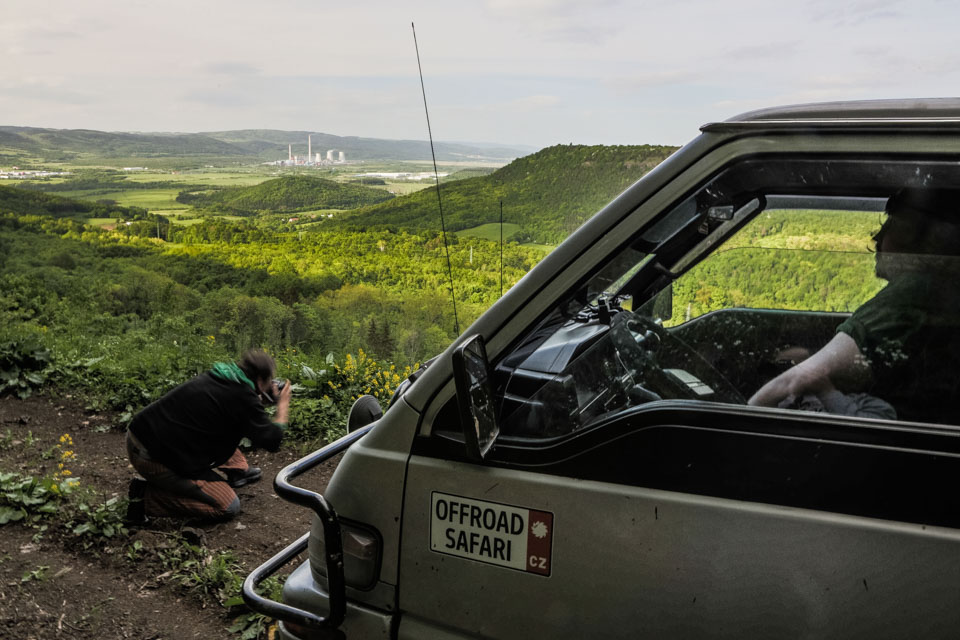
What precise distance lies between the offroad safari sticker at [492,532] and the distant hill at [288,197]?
6969 millimetres

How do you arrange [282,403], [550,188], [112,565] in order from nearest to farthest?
[112,565] < [550,188] < [282,403]

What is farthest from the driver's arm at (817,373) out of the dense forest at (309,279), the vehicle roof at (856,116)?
the vehicle roof at (856,116)

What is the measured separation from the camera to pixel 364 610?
74.7 inches

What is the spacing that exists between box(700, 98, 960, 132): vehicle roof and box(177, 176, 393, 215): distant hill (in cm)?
701

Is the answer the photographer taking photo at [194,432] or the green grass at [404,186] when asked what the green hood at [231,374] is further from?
the green grass at [404,186]

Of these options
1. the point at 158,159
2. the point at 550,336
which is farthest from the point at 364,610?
the point at 158,159

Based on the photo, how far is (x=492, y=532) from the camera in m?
1.71

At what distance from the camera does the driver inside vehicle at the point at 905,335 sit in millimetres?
1485

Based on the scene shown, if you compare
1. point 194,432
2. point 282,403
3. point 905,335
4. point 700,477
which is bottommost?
point 194,432

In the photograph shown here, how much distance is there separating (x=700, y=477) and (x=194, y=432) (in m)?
4.05

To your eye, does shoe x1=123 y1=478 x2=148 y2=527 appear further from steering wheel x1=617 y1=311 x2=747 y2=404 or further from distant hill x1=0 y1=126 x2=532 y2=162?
distant hill x1=0 y1=126 x2=532 y2=162

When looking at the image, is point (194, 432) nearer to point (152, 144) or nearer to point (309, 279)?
point (309, 279)

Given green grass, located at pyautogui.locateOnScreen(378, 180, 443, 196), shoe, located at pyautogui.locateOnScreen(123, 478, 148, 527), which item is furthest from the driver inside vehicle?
green grass, located at pyautogui.locateOnScreen(378, 180, 443, 196)

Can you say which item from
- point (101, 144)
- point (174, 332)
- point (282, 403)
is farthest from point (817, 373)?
point (101, 144)
